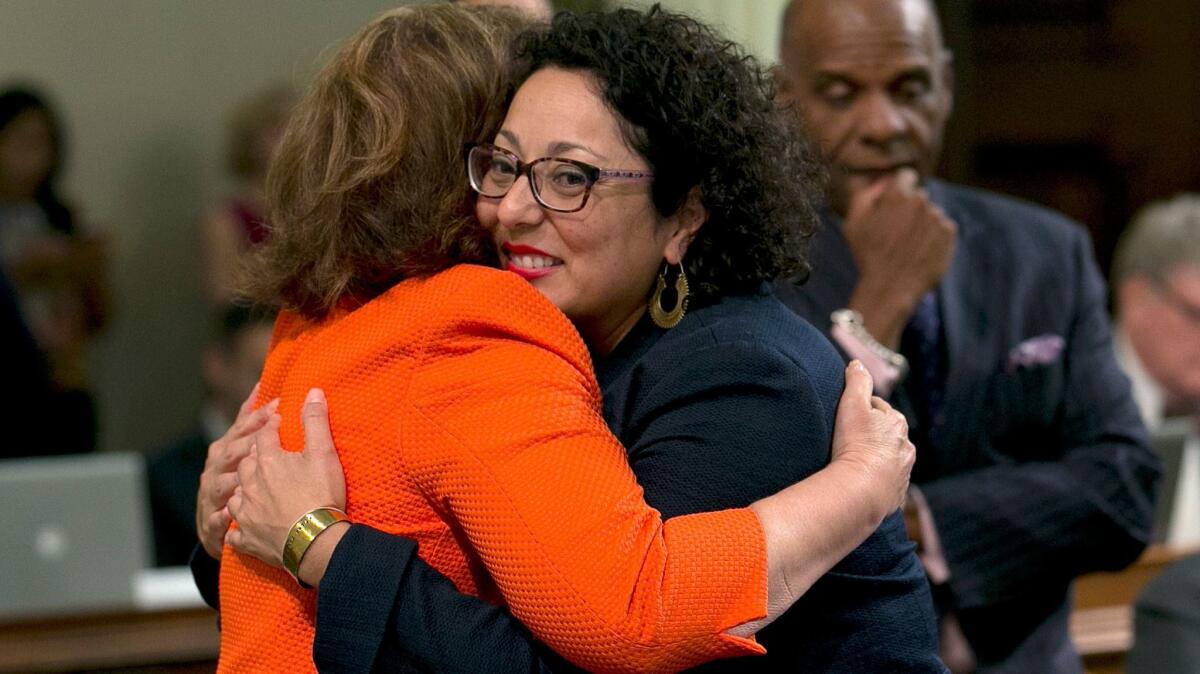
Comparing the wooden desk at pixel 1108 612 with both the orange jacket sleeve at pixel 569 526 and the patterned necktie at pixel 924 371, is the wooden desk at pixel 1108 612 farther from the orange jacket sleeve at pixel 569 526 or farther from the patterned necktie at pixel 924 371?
the orange jacket sleeve at pixel 569 526

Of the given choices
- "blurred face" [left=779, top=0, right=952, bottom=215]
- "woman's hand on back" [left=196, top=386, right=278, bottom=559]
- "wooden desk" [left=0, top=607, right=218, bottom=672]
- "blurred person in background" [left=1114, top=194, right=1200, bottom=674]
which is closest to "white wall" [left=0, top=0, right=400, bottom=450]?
"wooden desk" [left=0, top=607, right=218, bottom=672]

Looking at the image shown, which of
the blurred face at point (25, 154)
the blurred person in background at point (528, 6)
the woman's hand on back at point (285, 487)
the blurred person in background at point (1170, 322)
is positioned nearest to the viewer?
the woman's hand on back at point (285, 487)

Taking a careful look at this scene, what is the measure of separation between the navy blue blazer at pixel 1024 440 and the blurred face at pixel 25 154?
10.2ft

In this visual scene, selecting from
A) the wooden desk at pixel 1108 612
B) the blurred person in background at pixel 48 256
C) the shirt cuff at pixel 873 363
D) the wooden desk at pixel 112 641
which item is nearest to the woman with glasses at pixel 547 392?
the shirt cuff at pixel 873 363

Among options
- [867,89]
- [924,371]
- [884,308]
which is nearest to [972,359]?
[924,371]

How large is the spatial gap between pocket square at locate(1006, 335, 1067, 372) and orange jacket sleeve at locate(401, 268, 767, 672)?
0.86 m

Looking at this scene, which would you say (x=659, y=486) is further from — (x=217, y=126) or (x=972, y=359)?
(x=217, y=126)

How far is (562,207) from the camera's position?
1429 mm

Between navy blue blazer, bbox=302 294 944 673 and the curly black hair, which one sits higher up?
the curly black hair

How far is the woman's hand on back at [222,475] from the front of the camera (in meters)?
1.50

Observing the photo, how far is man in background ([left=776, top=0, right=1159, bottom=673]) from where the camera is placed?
6.48 feet

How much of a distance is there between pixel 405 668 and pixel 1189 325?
2.75 meters

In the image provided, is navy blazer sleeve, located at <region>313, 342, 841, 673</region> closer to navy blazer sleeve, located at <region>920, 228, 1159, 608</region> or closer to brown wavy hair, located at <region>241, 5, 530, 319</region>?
brown wavy hair, located at <region>241, 5, 530, 319</region>

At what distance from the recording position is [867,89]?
80.1 inches
